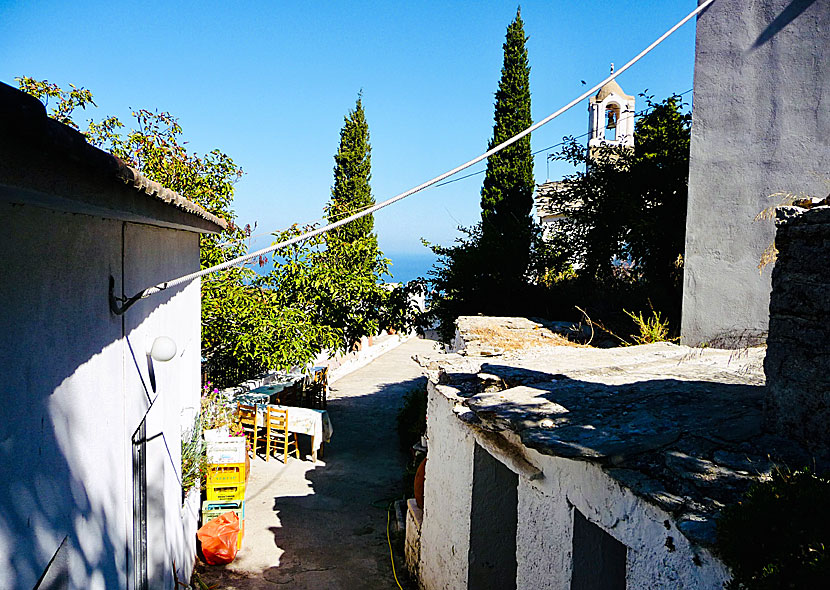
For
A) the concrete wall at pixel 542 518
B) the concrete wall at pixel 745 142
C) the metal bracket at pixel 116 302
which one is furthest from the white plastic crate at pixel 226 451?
the concrete wall at pixel 745 142

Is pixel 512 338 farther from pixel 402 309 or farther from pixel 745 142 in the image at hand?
pixel 402 309

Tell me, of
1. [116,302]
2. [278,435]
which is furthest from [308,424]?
[116,302]

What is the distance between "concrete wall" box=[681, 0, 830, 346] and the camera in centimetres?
626

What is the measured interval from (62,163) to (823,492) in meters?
2.82

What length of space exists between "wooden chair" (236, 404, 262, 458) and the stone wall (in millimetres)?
10043

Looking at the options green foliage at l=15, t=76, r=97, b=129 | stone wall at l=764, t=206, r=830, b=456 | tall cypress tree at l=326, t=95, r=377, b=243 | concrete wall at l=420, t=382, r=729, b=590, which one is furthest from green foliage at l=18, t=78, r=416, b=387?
tall cypress tree at l=326, t=95, r=377, b=243

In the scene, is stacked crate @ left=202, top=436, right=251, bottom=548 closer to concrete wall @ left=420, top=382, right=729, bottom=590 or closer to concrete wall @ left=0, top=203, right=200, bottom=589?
concrete wall @ left=420, top=382, right=729, bottom=590

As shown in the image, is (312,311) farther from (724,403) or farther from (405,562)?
(724,403)

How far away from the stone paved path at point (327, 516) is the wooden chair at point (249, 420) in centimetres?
55

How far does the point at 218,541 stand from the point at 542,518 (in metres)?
4.84

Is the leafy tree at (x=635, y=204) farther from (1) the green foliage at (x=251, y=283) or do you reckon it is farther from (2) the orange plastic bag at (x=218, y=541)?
(2) the orange plastic bag at (x=218, y=541)

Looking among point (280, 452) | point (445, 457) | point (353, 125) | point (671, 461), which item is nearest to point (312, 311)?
point (280, 452)

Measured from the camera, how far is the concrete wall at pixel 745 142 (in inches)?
247

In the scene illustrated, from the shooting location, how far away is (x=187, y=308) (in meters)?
8.14
